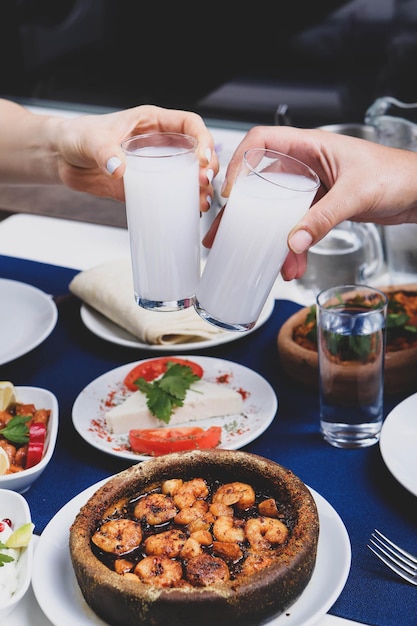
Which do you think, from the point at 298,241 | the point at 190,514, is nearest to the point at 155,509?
the point at 190,514

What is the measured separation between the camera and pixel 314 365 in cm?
188

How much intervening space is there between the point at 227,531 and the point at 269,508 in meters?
0.08

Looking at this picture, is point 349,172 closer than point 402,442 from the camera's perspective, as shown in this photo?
No

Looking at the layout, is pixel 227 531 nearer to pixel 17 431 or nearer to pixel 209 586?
pixel 209 586

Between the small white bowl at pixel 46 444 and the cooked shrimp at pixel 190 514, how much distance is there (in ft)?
0.99

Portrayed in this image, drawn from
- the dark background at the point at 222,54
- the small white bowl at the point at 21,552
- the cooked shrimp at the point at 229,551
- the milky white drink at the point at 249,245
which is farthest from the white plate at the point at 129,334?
the dark background at the point at 222,54

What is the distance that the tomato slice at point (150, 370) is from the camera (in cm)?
191

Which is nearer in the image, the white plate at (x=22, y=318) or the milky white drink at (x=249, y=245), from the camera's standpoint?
the milky white drink at (x=249, y=245)

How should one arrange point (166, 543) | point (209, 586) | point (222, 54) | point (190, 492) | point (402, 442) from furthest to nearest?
point (222, 54) < point (402, 442) < point (190, 492) < point (166, 543) < point (209, 586)

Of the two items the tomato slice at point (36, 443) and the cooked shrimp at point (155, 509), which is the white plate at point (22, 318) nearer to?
the tomato slice at point (36, 443)

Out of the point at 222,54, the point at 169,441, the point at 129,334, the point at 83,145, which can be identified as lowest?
the point at 222,54

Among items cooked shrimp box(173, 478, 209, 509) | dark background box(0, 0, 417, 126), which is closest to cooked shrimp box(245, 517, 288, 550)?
cooked shrimp box(173, 478, 209, 509)

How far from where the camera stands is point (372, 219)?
195cm

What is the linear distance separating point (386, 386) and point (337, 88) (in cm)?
296
